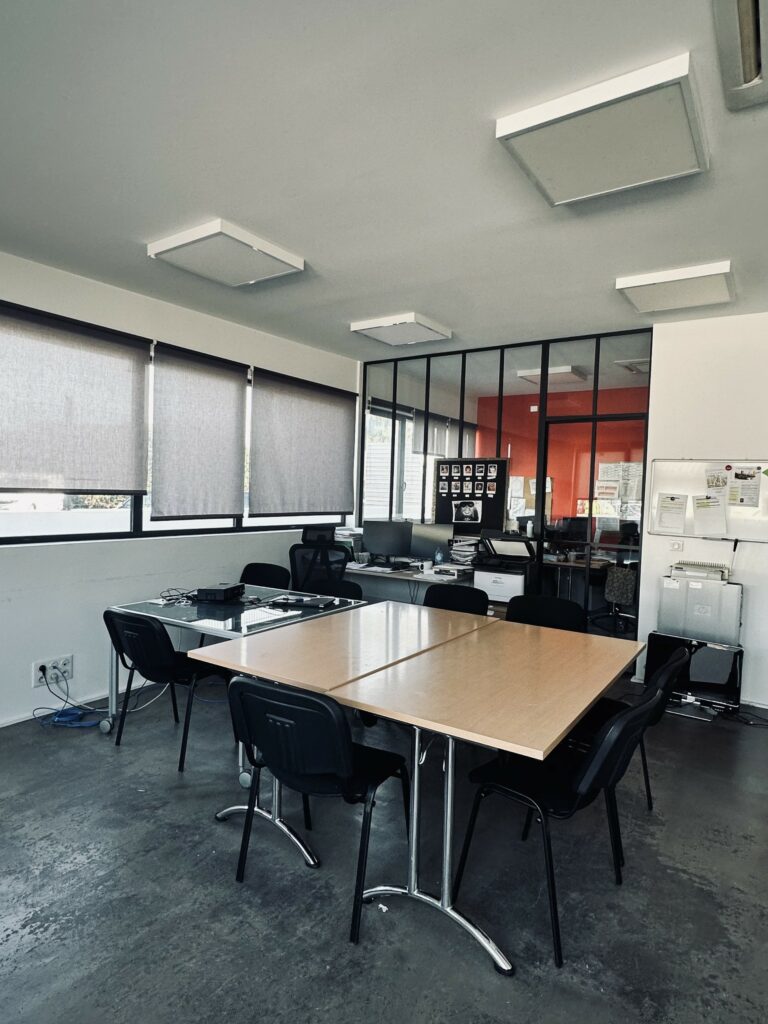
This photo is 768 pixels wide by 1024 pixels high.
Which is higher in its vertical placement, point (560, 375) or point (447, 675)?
point (560, 375)

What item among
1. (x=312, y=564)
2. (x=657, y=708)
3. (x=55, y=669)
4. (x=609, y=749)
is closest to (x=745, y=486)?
(x=657, y=708)

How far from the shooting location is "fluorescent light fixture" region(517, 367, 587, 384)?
546 centimetres

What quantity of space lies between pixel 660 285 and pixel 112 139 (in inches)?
129

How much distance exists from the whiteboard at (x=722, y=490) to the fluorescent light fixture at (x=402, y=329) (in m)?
2.17

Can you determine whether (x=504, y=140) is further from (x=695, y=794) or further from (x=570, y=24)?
(x=695, y=794)

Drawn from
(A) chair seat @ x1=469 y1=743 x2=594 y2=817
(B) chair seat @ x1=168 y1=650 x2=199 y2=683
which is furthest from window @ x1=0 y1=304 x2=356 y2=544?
(A) chair seat @ x1=469 y1=743 x2=594 y2=817

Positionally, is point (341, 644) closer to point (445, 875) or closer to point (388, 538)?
point (445, 875)

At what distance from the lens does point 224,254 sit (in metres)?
3.51

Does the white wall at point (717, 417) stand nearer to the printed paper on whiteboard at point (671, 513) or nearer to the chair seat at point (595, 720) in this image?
the printed paper on whiteboard at point (671, 513)

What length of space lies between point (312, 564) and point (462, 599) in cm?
172

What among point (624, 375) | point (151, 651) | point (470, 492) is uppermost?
point (624, 375)

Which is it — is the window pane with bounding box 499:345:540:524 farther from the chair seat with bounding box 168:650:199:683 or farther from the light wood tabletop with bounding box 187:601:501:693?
the chair seat with bounding box 168:650:199:683

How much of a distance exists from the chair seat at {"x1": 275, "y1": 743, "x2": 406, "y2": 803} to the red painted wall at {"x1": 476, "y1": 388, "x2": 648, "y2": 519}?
376 cm

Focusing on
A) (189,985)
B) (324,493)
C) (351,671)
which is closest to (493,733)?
(351,671)
